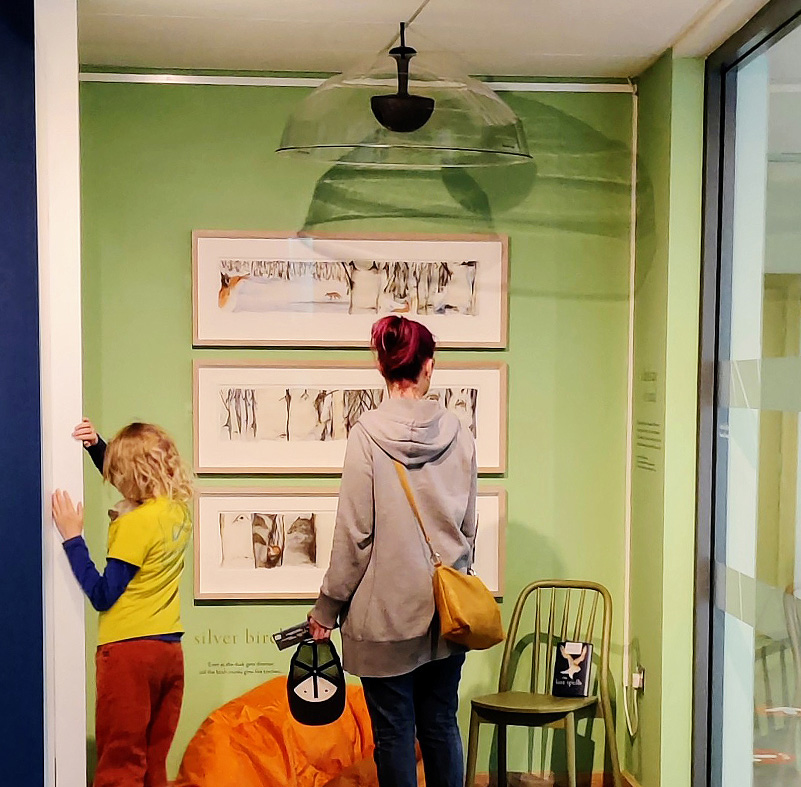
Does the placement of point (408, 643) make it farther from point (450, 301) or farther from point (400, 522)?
point (450, 301)

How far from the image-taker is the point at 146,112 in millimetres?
3258

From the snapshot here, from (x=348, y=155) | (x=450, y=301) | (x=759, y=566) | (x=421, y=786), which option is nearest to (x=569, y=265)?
(x=450, y=301)

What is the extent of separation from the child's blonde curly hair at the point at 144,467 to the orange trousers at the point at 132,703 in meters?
0.41

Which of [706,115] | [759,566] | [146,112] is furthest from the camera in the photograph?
[146,112]

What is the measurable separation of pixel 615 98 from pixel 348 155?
3.55 ft

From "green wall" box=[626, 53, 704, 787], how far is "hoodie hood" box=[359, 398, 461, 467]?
32.2 inches

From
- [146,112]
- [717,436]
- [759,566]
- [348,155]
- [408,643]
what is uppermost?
[146,112]

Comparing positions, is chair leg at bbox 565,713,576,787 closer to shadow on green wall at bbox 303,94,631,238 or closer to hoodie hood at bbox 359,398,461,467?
hoodie hood at bbox 359,398,461,467

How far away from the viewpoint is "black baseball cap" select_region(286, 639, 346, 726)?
10.4ft

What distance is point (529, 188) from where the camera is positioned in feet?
11.1

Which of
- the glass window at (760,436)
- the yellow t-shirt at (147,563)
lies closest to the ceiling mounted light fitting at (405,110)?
the glass window at (760,436)

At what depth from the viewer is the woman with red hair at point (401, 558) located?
2.59 metres

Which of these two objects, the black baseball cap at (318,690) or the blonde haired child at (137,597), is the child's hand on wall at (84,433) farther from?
the black baseball cap at (318,690)

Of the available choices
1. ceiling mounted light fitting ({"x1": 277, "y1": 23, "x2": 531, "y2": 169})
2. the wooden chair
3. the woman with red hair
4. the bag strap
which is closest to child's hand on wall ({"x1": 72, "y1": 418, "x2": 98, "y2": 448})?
the woman with red hair
